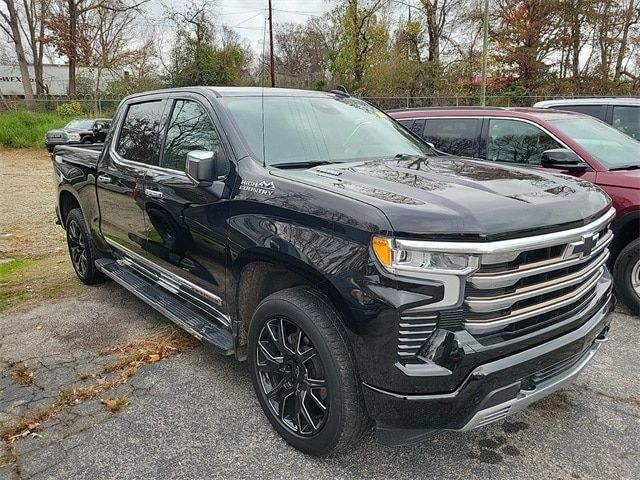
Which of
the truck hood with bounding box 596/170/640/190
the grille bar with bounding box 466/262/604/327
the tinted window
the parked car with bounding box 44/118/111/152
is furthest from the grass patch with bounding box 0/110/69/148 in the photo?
the grille bar with bounding box 466/262/604/327

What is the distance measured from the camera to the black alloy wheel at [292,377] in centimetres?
253

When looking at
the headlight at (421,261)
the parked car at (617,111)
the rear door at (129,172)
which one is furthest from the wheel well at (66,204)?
the parked car at (617,111)

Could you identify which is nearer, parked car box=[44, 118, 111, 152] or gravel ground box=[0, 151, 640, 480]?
gravel ground box=[0, 151, 640, 480]

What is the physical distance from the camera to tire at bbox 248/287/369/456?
2.35m

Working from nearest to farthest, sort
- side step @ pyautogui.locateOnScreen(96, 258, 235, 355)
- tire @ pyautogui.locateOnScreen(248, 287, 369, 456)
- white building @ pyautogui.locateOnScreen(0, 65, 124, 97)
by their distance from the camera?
tire @ pyautogui.locateOnScreen(248, 287, 369, 456) → side step @ pyautogui.locateOnScreen(96, 258, 235, 355) → white building @ pyautogui.locateOnScreen(0, 65, 124, 97)

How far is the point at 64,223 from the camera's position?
5.81m

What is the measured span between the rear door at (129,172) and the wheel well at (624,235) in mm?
4024

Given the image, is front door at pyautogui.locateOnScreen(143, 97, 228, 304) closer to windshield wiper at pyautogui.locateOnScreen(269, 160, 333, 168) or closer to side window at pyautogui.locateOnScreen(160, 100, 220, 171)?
side window at pyautogui.locateOnScreen(160, 100, 220, 171)

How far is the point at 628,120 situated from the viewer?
7.27 meters

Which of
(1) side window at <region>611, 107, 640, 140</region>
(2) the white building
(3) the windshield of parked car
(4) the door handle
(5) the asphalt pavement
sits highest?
(2) the white building

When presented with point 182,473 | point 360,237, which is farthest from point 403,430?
point 182,473

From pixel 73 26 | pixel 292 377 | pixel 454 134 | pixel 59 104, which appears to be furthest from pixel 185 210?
pixel 73 26

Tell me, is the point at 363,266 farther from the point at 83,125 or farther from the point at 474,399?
the point at 83,125

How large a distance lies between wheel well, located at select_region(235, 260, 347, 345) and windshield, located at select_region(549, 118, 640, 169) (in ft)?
11.9
